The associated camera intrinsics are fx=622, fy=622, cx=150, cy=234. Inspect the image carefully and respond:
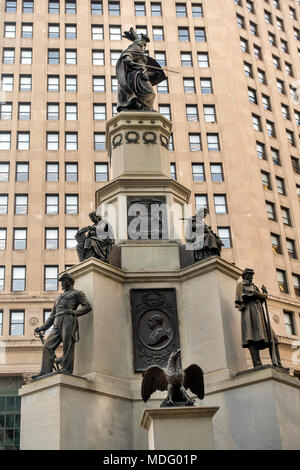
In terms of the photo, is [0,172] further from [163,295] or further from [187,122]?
[163,295]

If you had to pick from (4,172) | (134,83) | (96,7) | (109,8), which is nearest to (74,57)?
(96,7)

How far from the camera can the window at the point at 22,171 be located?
189ft

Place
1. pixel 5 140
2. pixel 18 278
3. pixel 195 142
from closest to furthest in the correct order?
pixel 18 278 → pixel 5 140 → pixel 195 142

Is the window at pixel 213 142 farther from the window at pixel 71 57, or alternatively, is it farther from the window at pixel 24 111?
the window at pixel 24 111

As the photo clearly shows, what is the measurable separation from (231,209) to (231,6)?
26268 mm

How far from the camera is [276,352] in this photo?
542 inches

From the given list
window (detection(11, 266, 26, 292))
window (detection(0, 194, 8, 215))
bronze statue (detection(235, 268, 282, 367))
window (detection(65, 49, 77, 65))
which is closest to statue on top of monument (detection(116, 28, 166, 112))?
bronze statue (detection(235, 268, 282, 367))

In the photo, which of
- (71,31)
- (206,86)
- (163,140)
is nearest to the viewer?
(163,140)

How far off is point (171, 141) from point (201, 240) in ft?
150

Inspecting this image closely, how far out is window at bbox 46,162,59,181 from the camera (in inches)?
2282

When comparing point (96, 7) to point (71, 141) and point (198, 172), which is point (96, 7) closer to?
point (71, 141)

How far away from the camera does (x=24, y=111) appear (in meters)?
61.4
